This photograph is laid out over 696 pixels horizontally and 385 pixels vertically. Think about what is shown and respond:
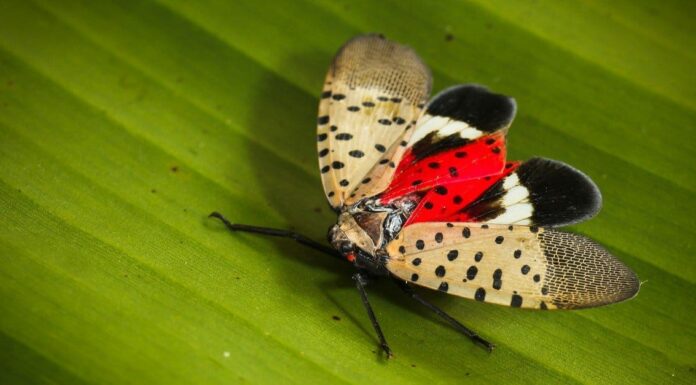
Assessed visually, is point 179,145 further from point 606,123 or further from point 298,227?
point 606,123

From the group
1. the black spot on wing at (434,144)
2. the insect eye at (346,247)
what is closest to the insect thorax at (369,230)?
the insect eye at (346,247)

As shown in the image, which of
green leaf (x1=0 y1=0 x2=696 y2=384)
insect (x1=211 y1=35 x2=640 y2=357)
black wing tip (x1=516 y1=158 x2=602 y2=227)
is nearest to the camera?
green leaf (x1=0 y1=0 x2=696 y2=384)

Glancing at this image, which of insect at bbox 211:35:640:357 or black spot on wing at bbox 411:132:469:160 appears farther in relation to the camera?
black spot on wing at bbox 411:132:469:160

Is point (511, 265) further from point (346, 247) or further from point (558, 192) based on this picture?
point (346, 247)

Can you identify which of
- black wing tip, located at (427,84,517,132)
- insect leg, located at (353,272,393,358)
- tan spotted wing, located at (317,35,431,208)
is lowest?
insect leg, located at (353,272,393,358)

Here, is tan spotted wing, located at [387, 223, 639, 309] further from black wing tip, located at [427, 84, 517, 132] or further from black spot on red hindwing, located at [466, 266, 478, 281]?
black wing tip, located at [427, 84, 517, 132]

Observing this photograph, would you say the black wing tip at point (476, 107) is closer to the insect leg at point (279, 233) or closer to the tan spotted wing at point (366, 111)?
the tan spotted wing at point (366, 111)

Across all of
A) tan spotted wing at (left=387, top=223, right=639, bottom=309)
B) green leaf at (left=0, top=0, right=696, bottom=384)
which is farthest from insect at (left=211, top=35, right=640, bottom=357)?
green leaf at (left=0, top=0, right=696, bottom=384)

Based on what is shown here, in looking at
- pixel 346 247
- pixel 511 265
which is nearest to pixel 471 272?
pixel 511 265
